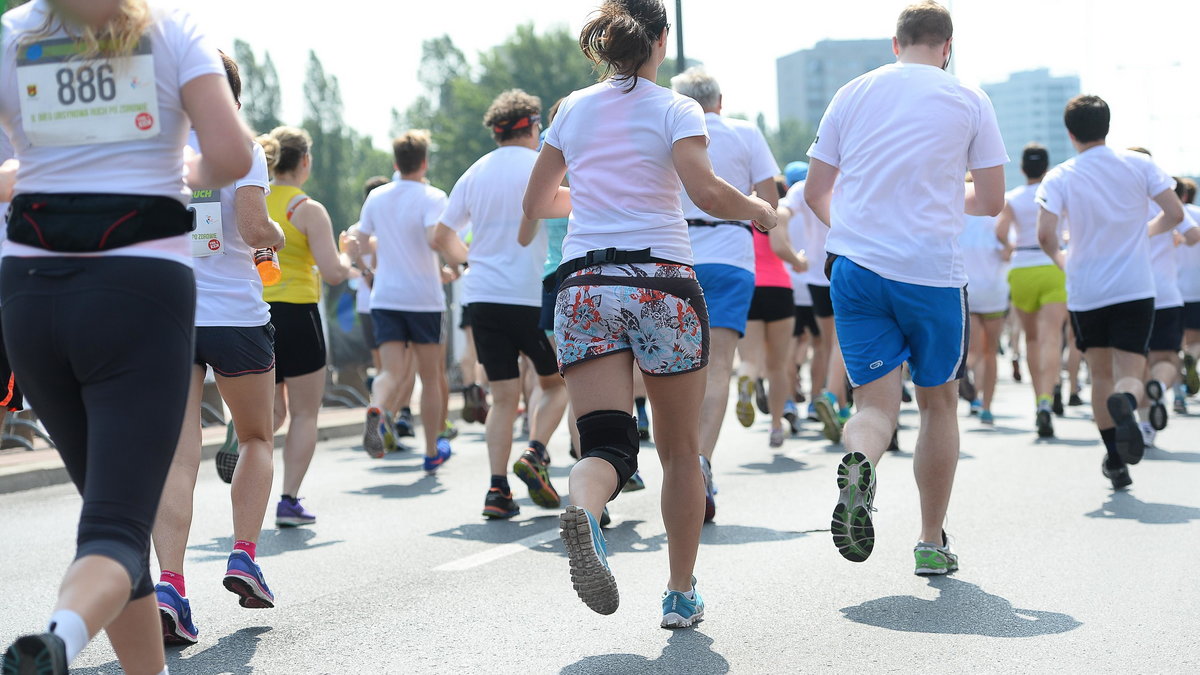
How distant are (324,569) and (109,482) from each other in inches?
135

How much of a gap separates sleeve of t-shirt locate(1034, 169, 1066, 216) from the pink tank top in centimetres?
206

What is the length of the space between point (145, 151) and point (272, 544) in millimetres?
4290

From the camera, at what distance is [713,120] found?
23.7 feet

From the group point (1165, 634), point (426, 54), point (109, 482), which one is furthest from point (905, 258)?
point (426, 54)

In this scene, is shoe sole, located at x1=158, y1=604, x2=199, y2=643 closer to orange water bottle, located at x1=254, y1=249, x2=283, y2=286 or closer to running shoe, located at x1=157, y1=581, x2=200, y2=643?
running shoe, located at x1=157, y1=581, x2=200, y2=643

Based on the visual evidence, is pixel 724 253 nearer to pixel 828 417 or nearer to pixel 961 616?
pixel 961 616

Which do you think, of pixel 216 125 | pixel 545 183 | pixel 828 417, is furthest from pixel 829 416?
pixel 216 125

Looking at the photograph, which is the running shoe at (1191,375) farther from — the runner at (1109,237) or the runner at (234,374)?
the runner at (234,374)

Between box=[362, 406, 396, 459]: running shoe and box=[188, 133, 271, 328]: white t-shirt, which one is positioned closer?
box=[188, 133, 271, 328]: white t-shirt

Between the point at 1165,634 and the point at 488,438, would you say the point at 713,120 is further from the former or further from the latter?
the point at 1165,634

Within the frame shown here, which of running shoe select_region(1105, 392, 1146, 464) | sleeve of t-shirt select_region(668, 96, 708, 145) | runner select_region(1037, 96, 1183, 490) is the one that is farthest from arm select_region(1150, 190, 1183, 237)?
sleeve of t-shirt select_region(668, 96, 708, 145)

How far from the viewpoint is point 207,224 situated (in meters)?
5.01

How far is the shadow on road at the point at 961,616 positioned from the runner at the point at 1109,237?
132 inches

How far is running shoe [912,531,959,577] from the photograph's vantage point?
219 inches
